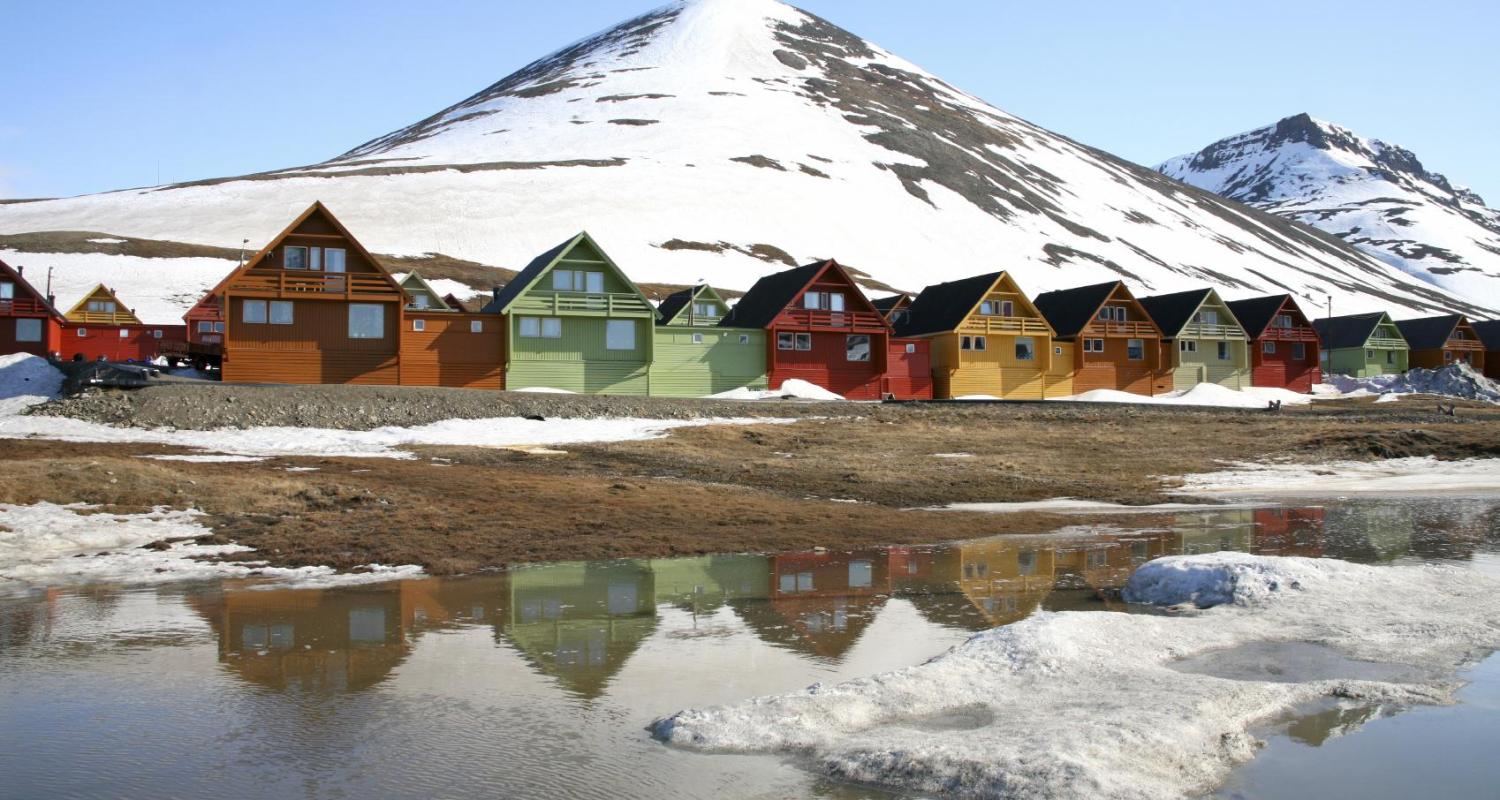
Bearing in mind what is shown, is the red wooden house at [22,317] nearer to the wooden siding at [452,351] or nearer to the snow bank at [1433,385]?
the wooden siding at [452,351]

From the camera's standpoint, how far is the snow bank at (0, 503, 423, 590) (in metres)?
16.3

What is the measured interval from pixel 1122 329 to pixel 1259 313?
15.3 m

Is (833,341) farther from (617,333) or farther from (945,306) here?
(617,333)

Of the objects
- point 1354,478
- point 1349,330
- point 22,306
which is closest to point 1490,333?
point 1349,330

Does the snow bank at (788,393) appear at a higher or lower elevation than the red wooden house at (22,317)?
lower

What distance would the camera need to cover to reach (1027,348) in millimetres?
64312

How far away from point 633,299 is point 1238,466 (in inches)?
1125

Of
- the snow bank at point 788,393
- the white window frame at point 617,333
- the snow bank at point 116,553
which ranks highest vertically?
the white window frame at point 617,333

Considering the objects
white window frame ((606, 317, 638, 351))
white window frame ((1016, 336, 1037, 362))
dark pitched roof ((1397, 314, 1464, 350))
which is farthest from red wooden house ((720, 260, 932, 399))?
dark pitched roof ((1397, 314, 1464, 350))

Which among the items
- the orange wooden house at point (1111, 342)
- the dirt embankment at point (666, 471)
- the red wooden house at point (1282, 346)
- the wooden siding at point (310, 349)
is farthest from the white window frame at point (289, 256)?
the red wooden house at point (1282, 346)

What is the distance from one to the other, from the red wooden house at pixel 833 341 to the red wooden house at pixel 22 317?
3871 cm

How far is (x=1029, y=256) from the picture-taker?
150 meters

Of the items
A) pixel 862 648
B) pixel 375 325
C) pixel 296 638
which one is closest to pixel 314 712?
pixel 296 638

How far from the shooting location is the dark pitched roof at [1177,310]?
69.9 m
